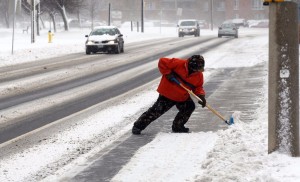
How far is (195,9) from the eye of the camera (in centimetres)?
12938

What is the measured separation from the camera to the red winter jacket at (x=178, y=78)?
27.0 ft

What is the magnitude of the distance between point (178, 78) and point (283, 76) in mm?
2560

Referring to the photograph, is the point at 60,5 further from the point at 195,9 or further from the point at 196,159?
the point at 195,9

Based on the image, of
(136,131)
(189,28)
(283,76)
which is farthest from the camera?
(189,28)

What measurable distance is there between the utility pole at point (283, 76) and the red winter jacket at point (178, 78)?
2.35 meters

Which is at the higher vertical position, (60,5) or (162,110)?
(60,5)

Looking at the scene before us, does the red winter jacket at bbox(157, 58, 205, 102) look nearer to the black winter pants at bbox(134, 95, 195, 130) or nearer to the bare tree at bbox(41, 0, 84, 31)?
the black winter pants at bbox(134, 95, 195, 130)

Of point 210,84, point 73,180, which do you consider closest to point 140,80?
point 210,84

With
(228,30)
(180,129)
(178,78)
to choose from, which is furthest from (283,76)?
(228,30)

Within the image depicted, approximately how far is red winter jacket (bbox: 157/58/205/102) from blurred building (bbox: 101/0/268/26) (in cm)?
10626

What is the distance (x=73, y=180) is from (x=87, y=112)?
15.9ft

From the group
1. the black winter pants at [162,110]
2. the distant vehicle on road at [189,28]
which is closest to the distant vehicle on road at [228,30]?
the distant vehicle on road at [189,28]

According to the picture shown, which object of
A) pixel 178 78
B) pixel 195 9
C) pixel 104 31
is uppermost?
pixel 195 9

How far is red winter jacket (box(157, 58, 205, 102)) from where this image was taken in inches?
324
